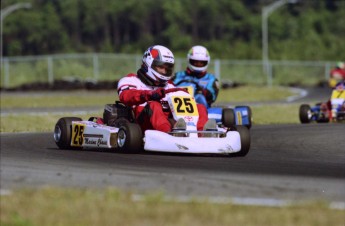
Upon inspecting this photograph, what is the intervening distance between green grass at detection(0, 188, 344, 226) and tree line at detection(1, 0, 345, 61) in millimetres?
80323

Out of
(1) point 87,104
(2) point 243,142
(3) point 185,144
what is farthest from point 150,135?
(1) point 87,104

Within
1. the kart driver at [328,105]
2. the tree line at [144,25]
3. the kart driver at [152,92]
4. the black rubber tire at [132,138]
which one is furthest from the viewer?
the tree line at [144,25]

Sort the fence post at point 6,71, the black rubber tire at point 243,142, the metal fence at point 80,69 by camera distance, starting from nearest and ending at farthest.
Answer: the black rubber tire at point 243,142
the fence post at point 6,71
the metal fence at point 80,69

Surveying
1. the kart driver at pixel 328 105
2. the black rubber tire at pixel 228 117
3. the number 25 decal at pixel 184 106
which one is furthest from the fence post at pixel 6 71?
the number 25 decal at pixel 184 106

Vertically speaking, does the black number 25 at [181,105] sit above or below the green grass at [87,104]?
above

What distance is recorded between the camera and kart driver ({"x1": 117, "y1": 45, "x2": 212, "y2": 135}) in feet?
37.4

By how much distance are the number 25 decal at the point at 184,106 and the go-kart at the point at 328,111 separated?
8004mm

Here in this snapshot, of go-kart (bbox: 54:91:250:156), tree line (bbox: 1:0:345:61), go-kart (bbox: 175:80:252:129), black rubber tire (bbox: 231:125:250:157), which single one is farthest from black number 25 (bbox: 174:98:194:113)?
tree line (bbox: 1:0:345:61)

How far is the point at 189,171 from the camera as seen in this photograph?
9.01 metres

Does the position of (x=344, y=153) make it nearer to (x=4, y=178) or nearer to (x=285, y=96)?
(x=4, y=178)

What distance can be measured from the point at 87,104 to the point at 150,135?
18.8 m

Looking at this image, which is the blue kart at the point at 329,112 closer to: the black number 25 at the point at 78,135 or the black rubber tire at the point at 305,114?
the black rubber tire at the point at 305,114

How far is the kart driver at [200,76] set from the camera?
56.5ft

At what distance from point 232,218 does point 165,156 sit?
442 centimetres
